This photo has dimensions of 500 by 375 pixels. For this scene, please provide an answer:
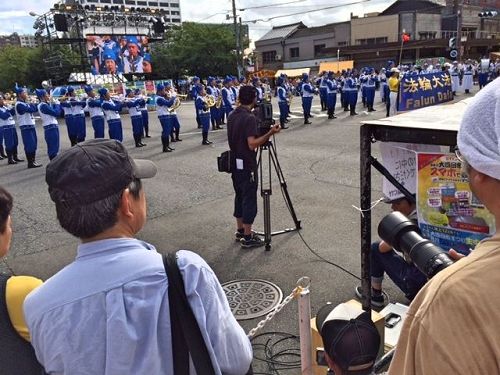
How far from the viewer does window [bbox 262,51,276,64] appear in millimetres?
62625

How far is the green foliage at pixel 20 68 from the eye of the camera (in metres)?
51.5

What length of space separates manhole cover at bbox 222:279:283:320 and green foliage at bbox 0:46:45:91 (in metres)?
53.7

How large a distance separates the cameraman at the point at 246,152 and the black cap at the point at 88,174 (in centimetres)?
368

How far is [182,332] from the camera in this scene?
1.31 m

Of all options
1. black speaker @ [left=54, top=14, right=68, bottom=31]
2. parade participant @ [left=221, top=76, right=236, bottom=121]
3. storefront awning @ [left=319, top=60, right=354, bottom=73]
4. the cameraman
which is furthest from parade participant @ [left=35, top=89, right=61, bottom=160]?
storefront awning @ [left=319, top=60, right=354, bottom=73]

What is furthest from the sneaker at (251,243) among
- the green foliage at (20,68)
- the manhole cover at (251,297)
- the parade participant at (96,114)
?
the green foliage at (20,68)

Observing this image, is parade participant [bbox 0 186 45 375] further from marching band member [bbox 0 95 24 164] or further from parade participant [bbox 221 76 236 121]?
parade participant [bbox 221 76 236 121]

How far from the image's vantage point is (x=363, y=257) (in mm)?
2943

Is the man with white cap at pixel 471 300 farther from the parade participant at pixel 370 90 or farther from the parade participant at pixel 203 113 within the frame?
the parade participant at pixel 370 90

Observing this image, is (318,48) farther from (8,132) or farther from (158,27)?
(8,132)

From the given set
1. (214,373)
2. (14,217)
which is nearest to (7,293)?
(214,373)

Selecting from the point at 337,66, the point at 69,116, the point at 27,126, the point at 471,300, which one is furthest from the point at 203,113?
the point at 337,66

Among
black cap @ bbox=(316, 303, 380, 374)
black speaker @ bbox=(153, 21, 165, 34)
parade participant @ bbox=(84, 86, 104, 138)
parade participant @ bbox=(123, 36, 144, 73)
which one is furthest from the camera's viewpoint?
parade participant @ bbox=(123, 36, 144, 73)

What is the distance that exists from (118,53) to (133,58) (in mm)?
1656
